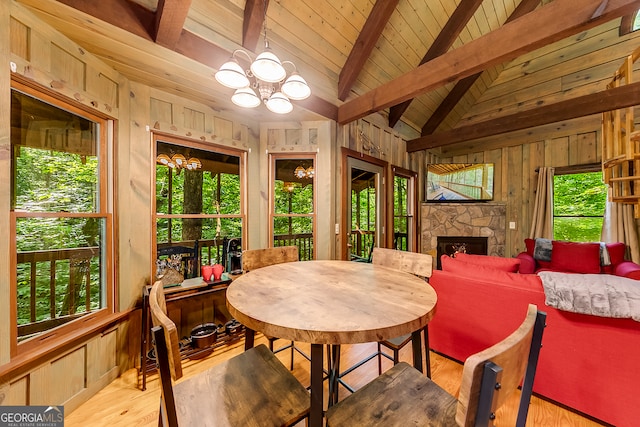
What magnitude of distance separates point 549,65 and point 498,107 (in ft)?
2.85

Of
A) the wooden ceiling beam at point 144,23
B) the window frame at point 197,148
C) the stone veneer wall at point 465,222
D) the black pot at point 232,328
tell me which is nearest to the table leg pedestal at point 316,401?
the black pot at point 232,328

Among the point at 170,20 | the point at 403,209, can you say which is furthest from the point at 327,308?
the point at 403,209

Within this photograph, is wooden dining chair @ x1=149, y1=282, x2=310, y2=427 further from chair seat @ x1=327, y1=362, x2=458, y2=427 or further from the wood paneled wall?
the wood paneled wall

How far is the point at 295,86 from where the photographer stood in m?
1.63

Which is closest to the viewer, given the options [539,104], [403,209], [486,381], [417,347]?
[486,381]

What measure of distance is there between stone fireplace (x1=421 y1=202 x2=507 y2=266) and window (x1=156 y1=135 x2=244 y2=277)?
12.1 ft

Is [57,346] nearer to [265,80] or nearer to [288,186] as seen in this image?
[265,80]

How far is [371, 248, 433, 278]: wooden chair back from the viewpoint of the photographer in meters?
1.69

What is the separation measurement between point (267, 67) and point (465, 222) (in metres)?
4.61

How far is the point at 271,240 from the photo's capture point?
9.56 ft

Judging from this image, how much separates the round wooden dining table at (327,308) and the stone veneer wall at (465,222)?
3651 millimetres

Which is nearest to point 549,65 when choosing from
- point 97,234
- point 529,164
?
point 529,164

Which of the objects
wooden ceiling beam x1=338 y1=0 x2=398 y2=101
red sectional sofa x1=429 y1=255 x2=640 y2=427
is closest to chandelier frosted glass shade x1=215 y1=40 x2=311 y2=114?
wooden ceiling beam x1=338 y1=0 x2=398 y2=101

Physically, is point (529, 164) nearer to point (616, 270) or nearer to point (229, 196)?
point (616, 270)
